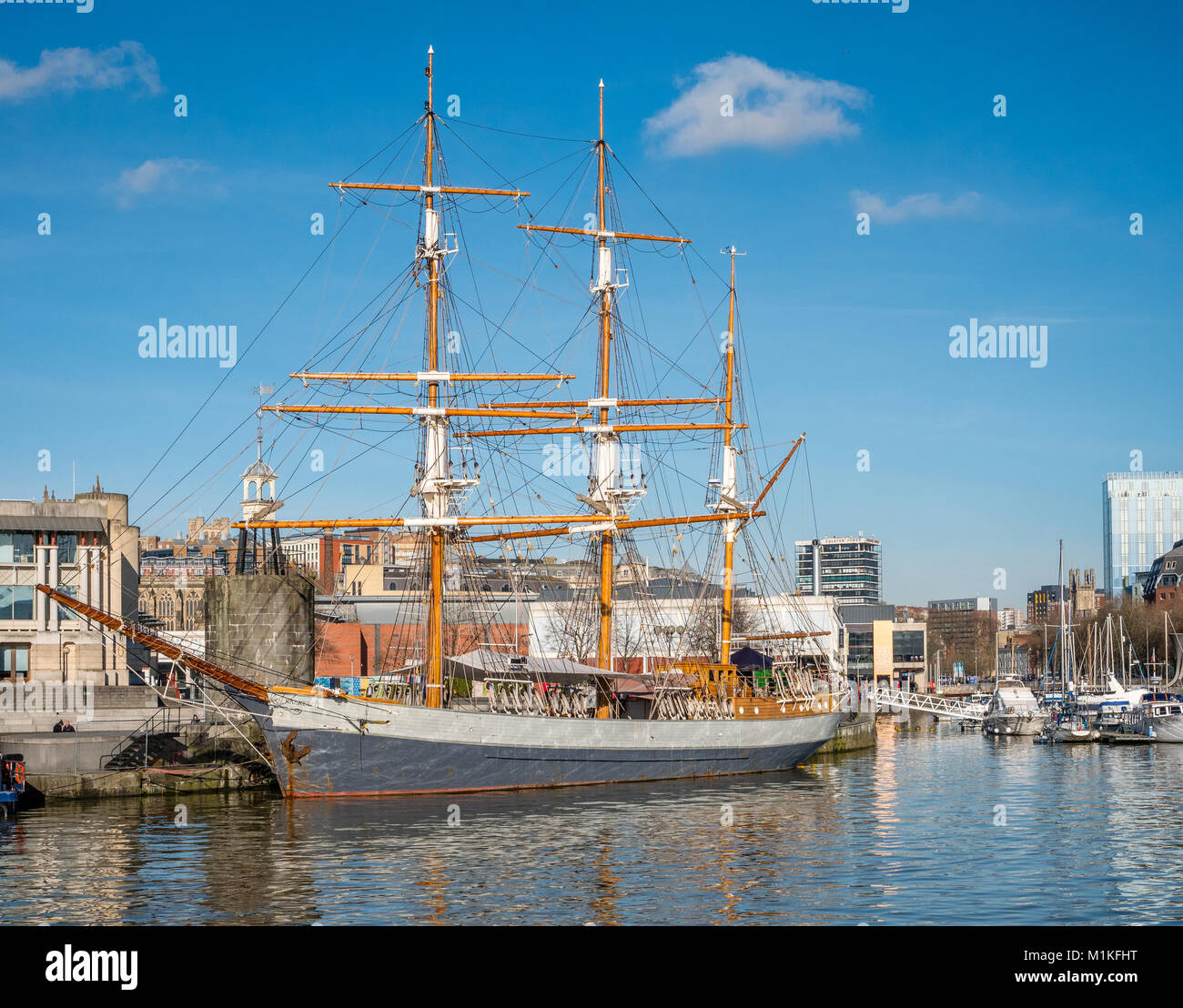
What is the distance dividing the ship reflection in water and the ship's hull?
1.12 metres

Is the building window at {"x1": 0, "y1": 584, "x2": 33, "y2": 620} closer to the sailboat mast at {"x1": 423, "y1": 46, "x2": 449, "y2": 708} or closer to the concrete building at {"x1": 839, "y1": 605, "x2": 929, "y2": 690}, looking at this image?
the sailboat mast at {"x1": 423, "y1": 46, "x2": 449, "y2": 708}

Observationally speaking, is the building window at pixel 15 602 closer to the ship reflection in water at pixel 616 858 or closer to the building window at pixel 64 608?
the building window at pixel 64 608

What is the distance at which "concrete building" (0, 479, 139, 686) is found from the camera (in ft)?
178

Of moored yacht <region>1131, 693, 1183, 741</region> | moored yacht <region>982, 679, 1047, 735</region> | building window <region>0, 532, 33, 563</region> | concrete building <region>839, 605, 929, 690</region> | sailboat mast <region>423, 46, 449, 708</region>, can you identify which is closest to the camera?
sailboat mast <region>423, 46, 449, 708</region>

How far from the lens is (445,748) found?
45.0 metres

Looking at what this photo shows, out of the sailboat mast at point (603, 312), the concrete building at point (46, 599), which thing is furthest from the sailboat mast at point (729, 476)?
the concrete building at point (46, 599)

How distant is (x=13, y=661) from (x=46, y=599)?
2829mm

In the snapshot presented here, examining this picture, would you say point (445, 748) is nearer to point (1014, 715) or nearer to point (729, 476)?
point (729, 476)

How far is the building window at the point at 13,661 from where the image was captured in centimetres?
5400

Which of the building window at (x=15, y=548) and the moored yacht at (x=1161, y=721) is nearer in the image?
the building window at (x=15, y=548)

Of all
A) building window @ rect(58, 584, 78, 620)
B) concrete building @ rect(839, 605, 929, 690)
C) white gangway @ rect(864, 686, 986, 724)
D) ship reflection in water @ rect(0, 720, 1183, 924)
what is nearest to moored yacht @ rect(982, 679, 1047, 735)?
white gangway @ rect(864, 686, 986, 724)

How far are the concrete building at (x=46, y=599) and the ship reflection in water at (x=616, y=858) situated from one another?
14.5 m
